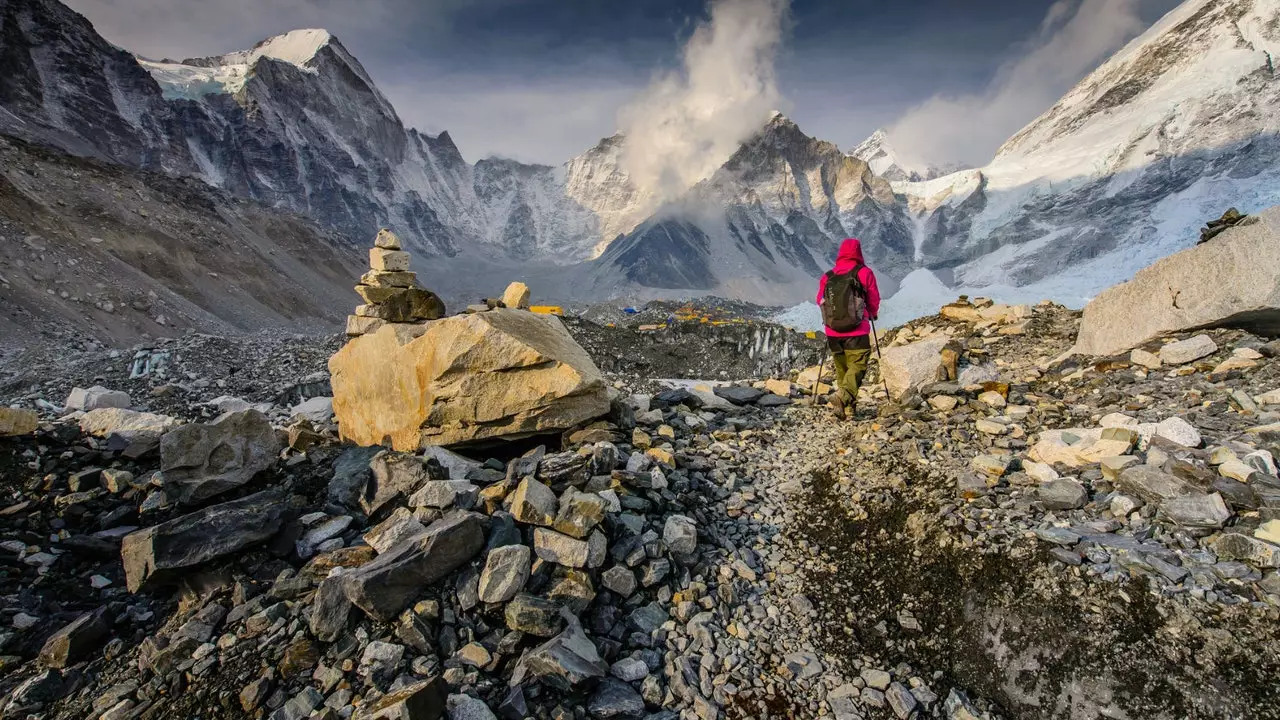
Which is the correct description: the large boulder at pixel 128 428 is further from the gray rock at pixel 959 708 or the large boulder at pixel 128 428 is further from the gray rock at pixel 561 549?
the gray rock at pixel 959 708

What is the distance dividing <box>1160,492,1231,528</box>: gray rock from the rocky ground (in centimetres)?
1

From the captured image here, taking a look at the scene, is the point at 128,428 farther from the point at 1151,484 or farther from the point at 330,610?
the point at 1151,484

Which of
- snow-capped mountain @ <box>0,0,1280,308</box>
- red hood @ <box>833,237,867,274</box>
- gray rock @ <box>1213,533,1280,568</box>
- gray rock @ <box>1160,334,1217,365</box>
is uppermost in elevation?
snow-capped mountain @ <box>0,0,1280,308</box>

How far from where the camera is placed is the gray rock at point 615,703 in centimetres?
305

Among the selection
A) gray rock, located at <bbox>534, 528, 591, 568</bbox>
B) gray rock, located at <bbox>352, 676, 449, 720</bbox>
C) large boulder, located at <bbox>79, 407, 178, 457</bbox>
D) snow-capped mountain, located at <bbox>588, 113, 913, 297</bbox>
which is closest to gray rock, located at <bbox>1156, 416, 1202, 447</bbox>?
gray rock, located at <bbox>534, 528, 591, 568</bbox>

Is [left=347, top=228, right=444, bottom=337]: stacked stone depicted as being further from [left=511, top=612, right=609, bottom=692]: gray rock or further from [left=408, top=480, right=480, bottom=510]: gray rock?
[left=511, top=612, right=609, bottom=692]: gray rock

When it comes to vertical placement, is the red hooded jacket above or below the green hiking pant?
above

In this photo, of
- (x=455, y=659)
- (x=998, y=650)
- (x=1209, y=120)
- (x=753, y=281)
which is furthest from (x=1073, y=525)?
(x=1209, y=120)

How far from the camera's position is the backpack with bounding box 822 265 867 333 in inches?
268

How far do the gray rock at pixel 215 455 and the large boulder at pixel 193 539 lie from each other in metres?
0.89

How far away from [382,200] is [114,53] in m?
58.8

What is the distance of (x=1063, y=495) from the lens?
13.2 feet

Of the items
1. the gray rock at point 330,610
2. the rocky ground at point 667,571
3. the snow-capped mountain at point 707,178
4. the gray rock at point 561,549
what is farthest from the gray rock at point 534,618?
the snow-capped mountain at point 707,178

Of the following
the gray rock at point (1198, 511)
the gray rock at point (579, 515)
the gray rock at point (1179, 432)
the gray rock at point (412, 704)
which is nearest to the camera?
the gray rock at point (412, 704)
